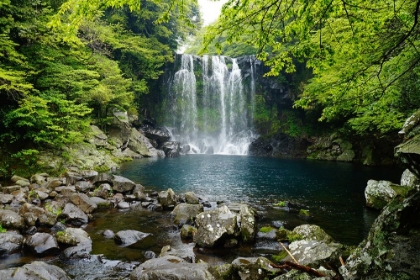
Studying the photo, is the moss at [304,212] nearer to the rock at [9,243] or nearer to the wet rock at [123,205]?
the wet rock at [123,205]

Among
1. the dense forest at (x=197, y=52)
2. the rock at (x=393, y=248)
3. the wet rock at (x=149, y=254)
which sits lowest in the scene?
the wet rock at (x=149, y=254)

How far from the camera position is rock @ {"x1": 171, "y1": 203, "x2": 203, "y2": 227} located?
1003 cm

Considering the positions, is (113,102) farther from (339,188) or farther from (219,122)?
(339,188)

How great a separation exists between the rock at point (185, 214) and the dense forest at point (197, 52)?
20.0 ft

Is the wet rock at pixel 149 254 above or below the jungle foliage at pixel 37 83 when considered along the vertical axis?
below

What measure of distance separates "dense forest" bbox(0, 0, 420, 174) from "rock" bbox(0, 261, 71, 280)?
166 inches

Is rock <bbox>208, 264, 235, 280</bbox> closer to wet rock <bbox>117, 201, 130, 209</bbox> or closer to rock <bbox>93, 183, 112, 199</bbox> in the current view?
wet rock <bbox>117, 201, 130, 209</bbox>

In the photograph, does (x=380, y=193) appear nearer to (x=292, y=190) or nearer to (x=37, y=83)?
(x=292, y=190)

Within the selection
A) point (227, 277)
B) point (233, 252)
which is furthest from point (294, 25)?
point (233, 252)

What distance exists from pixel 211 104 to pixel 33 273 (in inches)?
1643

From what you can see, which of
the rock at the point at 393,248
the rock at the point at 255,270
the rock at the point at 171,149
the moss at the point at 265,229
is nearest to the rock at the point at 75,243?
the rock at the point at 255,270

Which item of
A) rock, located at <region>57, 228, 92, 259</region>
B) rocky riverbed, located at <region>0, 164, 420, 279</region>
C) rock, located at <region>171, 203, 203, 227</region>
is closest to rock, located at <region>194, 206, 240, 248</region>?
rocky riverbed, located at <region>0, 164, 420, 279</region>

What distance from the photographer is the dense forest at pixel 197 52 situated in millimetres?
3832

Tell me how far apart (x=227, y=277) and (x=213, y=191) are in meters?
9.97
